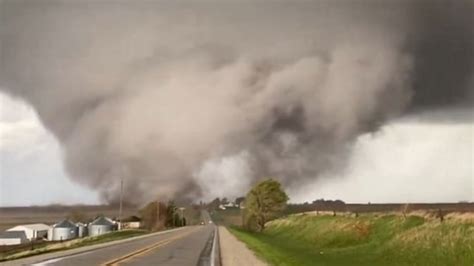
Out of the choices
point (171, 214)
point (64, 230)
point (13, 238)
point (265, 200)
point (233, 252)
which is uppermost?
point (265, 200)

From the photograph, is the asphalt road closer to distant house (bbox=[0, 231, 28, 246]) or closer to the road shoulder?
the road shoulder

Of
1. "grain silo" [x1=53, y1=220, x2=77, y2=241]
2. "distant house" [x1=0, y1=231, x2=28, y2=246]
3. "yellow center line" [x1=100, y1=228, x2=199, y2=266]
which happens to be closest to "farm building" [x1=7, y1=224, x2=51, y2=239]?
"distant house" [x1=0, y1=231, x2=28, y2=246]

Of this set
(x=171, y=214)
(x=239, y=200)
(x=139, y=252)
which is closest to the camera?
(x=239, y=200)

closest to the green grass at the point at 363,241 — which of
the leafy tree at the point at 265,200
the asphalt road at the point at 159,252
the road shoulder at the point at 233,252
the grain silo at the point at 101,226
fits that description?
the road shoulder at the point at 233,252

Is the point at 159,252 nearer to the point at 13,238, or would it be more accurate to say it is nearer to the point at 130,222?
the point at 130,222

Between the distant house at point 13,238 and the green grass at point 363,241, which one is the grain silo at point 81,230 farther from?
the green grass at point 363,241

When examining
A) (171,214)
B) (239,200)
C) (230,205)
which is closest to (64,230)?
(171,214)

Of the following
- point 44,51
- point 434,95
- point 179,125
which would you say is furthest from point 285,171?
point 44,51
